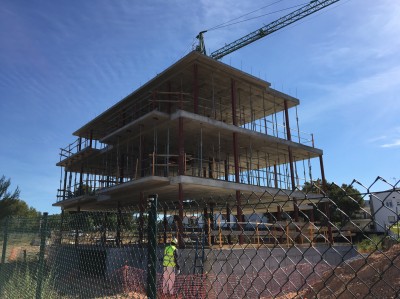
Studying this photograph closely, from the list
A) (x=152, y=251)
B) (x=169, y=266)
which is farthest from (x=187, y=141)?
(x=152, y=251)

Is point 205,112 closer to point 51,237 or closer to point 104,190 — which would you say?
point 104,190

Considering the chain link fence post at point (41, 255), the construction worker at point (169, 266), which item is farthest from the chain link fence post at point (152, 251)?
the construction worker at point (169, 266)

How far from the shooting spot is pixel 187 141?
74.2ft

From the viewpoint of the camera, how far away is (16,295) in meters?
6.83

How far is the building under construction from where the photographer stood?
727 inches

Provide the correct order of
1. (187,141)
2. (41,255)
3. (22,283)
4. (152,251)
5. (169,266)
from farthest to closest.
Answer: (187,141) → (169,266) → (22,283) → (41,255) → (152,251)

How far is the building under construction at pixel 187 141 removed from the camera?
18453 millimetres

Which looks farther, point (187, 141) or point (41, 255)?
point (187, 141)

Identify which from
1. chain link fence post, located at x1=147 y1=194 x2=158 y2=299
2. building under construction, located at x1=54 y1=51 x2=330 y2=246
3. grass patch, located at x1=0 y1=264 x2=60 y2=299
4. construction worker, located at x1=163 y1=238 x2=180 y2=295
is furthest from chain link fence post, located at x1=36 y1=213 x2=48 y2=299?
building under construction, located at x1=54 y1=51 x2=330 y2=246

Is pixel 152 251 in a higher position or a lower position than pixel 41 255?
higher

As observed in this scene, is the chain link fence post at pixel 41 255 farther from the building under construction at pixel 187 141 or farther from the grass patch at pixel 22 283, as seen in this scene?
the building under construction at pixel 187 141

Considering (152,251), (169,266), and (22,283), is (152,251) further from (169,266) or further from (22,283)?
(169,266)

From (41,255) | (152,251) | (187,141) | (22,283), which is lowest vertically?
(22,283)

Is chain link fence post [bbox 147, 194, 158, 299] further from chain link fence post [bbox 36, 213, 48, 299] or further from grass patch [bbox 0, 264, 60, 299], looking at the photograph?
grass patch [bbox 0, 264, 60, 299]
